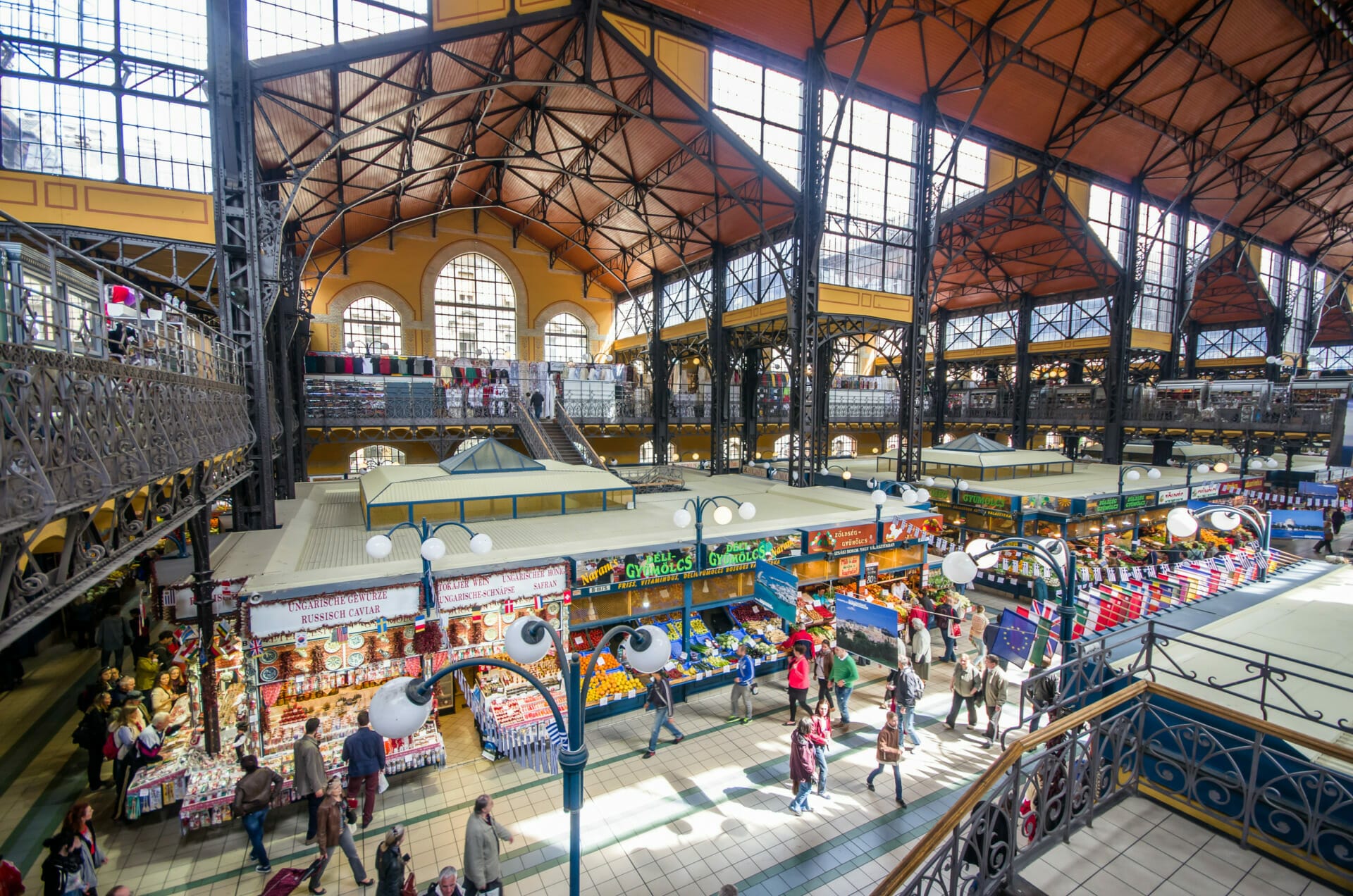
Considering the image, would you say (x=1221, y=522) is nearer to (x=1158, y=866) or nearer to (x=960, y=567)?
(x=960, y=567)

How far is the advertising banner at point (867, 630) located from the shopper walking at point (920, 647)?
1465 millimetres

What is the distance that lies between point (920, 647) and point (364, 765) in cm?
940

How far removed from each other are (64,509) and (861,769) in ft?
32.2

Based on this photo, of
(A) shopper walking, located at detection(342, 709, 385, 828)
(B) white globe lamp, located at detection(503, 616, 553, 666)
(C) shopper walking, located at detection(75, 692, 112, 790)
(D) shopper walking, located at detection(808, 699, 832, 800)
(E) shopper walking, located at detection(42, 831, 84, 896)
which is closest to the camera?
(B) white globe lamp, located at detection(503, 616, 553, 666)

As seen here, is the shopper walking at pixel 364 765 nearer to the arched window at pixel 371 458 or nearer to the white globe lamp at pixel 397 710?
the white globe lamp at pixel 397 710

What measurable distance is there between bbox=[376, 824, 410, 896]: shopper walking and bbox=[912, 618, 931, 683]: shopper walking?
8.97 meters

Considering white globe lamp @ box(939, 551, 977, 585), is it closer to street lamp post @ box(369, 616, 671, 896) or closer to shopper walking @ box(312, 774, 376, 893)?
street lamp post @ box(369, 616, 671, 896)

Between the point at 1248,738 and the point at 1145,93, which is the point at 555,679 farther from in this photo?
the point at 1145,93

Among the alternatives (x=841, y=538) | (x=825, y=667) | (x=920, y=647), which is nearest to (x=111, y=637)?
(x=825, y=667)

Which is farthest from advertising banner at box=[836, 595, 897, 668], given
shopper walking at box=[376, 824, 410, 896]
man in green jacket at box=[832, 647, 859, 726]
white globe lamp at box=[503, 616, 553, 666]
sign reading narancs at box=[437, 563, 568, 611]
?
shopper walking at box=[376, 824, 410, 896]

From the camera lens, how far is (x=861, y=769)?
358 inches

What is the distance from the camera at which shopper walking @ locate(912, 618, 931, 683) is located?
432 inches

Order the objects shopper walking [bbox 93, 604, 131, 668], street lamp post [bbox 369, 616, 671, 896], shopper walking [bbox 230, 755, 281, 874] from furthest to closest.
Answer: shopper walking [bbox 93, 604, 131, 668] → shopper walking [bbox 230, 755, 281, 874] → street lamp post [bbox 369, 616, 671, 896]

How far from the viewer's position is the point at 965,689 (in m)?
9.97
